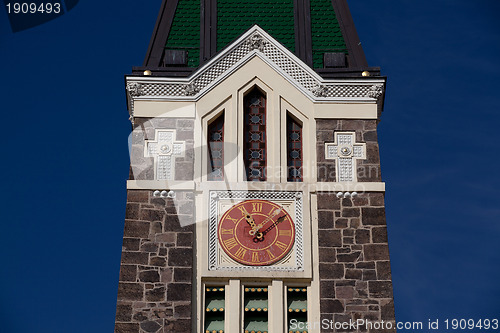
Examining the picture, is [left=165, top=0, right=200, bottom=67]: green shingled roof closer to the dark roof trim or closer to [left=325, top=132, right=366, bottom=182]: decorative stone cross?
the dark roof trim

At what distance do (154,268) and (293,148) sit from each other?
5846mm

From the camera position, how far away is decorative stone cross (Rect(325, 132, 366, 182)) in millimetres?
34812

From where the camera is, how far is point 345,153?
115ft


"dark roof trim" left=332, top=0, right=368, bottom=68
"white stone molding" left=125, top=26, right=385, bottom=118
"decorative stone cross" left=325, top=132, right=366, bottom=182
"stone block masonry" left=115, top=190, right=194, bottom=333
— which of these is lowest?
"stone block masonry" left=115, top=190, right=194, bottom=333

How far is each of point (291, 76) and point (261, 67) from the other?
1.00 metres

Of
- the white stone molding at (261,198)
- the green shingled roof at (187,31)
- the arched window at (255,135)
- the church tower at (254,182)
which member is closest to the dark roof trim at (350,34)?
the church tower at (254,182)

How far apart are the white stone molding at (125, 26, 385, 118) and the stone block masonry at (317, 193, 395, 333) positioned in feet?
11.4

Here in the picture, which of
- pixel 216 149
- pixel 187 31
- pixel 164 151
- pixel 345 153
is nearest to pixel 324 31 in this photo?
pixel 187 31

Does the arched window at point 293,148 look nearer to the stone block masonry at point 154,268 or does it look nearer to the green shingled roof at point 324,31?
the green shingled roof at point 324,31

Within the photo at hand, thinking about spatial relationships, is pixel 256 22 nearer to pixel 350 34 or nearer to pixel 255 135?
pixel 350 34

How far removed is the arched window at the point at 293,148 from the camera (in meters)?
35.1

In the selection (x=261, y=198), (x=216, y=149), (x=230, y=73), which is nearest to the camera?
(x=261, y=198)

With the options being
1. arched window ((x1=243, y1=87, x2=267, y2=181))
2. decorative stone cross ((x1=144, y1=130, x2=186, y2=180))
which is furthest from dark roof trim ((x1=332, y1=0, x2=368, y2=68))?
decorative stone cross ((x1=144, y1=130, x2=186, y2=180))

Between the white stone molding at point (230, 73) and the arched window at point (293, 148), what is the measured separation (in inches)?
38.3
